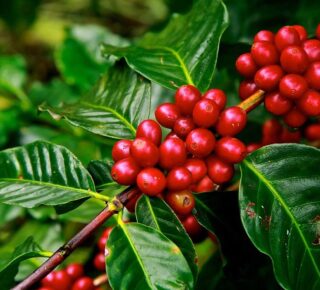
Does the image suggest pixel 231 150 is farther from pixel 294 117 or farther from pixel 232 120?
pixel 294 117

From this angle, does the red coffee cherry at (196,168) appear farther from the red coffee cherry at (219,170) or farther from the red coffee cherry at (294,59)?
the red coffee cherry at (294,59)

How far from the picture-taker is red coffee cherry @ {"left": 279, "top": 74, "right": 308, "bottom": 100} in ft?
3.07

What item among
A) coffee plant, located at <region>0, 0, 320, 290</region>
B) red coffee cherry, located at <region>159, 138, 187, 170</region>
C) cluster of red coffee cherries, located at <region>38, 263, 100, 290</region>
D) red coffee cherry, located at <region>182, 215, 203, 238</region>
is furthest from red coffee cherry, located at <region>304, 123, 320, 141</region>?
cluster of red coffee cherries, located at <region>38, 263, 100, 290</region>

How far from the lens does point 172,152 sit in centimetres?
91

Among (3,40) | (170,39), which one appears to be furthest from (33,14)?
(170,39)

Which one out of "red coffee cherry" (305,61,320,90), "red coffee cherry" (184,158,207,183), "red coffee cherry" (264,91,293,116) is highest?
"red coffee cherry" (305,61,320,90)

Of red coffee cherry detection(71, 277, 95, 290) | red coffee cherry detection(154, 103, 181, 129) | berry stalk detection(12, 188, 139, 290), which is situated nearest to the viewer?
berry stalk detection(12, 188, 139, 290)

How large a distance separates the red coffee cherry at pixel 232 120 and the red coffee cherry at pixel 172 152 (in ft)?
0.29

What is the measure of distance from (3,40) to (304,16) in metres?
2.12

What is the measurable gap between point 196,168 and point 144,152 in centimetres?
11

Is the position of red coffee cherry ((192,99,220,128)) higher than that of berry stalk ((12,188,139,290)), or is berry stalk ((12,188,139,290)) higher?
red coffee cherry ((192,99,220,128))

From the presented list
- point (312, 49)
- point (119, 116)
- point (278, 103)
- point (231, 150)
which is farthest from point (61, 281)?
point (312, 49)

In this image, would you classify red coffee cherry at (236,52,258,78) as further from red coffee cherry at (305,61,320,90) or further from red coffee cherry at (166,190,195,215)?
red coffee cherry at (166,190,195,215)

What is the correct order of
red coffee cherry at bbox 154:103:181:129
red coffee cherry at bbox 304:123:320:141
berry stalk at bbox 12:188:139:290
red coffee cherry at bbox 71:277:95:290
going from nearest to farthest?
berry stalk at bbox 12:188:139:290 < red coffee cherry at bbox 154:103:181:129 < red coffee cherry at bbox 71:277:95:290 < red coffee cherry at bbox 304:123:320:141
